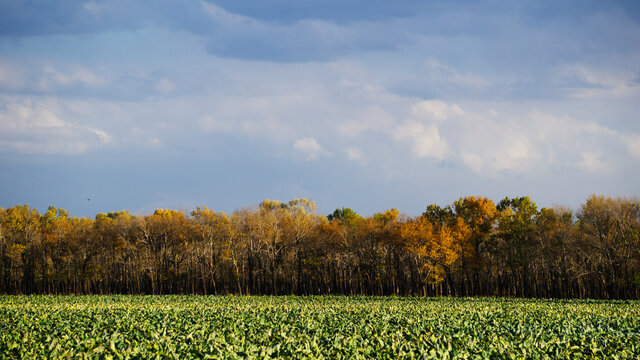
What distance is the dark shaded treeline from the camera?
67000 mm

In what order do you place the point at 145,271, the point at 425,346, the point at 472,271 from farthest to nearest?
the point at 145,271
the point at 472,271
the point at 425,346

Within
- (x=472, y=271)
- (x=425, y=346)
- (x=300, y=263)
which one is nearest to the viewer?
(x=425, y=346)

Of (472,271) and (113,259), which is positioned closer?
(472,271)

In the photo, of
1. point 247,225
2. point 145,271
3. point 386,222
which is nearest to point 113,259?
point 145,271

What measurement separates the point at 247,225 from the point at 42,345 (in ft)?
219

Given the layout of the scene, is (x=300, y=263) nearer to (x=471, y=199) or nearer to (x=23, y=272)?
(x=471, y=199)

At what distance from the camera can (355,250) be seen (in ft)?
258

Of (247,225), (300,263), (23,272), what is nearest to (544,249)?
(300,263)

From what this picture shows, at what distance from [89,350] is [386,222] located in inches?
2701

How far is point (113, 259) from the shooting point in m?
89.4

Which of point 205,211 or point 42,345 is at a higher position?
point 205,211

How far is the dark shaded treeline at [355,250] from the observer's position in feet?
220

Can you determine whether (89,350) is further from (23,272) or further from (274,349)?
(23,272)

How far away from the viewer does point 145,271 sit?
8700 cm
